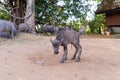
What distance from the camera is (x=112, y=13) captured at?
1720cm

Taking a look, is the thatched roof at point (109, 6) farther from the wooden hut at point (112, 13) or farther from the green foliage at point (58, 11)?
the green foliage at point (58, 11)

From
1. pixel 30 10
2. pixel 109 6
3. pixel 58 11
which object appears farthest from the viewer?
pixel 58 11

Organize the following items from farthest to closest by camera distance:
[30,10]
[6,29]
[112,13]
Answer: [112,13], [30,10], [6,29]

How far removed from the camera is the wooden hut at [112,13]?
1630 cm

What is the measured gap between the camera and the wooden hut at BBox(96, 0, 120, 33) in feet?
53.5

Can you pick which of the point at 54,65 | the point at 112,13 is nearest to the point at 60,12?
the point at 112,13

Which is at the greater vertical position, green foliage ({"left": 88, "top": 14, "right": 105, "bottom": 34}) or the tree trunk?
the tree trunk

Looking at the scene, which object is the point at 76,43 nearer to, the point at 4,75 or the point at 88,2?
the point at 4,75

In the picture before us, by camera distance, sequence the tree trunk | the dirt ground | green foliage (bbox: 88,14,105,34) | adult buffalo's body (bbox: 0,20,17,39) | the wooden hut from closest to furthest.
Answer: the dirt ground, adult buffalo's body (bbox: 0,20,17,39), the tree trunk, the wooden hut, green foliage (bbox: 88,14,105,34)

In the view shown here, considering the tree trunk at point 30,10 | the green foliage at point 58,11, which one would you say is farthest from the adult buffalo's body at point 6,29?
the green foliage at point 58,11

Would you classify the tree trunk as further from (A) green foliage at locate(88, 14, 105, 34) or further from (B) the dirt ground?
(A) green foliage at locate(88, 14, 105, 34)

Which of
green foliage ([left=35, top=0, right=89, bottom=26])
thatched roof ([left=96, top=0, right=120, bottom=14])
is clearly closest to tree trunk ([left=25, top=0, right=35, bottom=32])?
thatched roof ([left=96, top=0, right=120, bottom=14])

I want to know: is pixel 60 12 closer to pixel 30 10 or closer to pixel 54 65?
pixel 30 10

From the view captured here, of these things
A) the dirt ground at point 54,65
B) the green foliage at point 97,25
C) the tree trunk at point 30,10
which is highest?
the tree trunk at point 30,10
